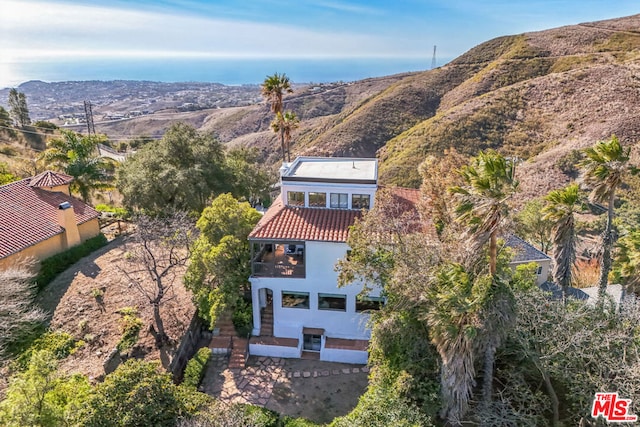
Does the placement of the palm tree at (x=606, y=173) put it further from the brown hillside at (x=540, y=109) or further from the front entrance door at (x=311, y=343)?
the brown hillside at (x=540, y=109)

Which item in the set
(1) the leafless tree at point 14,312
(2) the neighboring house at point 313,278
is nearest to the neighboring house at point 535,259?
(2) the neighboring house at point 313,278

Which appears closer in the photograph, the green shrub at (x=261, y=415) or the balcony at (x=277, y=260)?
the green shrub at (x=261, y=415)

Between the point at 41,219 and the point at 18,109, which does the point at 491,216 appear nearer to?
the point at 41,219

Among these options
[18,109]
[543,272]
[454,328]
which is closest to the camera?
[454,328]

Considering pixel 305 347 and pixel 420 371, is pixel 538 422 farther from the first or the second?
pixel 305 347

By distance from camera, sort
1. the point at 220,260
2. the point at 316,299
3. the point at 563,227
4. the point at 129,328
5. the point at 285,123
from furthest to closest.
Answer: the point at 285,123
the point at 316,299
the point at 220,260
the point at 129,328
the point at 563,227

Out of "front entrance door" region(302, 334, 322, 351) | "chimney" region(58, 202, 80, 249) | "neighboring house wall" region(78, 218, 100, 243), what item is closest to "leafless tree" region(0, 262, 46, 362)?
"chimney" region(58, 202, 80, 249)

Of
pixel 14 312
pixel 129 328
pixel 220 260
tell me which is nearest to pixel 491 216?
pixel 220 260
